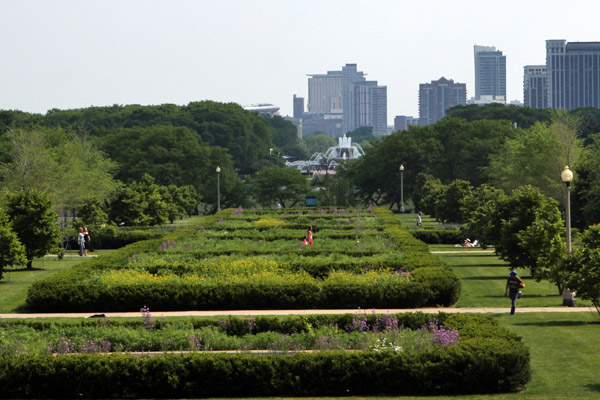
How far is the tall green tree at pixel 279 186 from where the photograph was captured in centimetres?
8694

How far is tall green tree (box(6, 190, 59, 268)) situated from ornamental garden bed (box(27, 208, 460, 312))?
10.1 feet

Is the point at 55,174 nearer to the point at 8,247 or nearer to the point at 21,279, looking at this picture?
the point at 21,279

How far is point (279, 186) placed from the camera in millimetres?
87750

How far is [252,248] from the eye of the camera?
3538cm

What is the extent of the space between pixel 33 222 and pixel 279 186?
180 feet

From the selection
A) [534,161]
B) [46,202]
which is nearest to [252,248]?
[46,202]

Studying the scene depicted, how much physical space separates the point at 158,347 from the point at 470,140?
73.1 meters

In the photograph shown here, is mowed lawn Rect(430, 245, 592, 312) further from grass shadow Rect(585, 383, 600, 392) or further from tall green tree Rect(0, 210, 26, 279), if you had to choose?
tall green tree Rect(0, 210, 26, 279)

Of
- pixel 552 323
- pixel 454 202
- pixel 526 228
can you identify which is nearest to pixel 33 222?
pixel 526 228

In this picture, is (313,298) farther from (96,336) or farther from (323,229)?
(323,229)

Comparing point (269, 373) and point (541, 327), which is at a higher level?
point (269, 373)

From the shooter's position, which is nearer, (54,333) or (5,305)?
(54,333)

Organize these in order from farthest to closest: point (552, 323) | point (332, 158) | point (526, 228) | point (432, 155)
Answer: point (332, 158)
point (432, 155)
point (526, 228)
point (552, 323)

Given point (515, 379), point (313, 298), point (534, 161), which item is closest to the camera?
point (515, 379)
